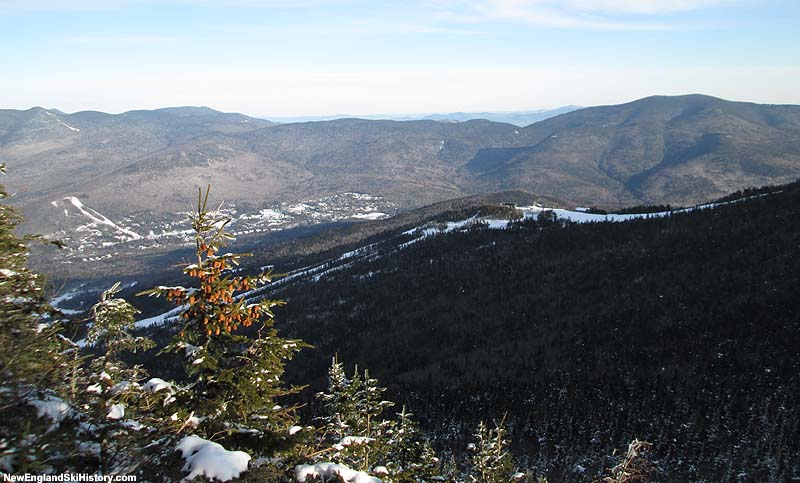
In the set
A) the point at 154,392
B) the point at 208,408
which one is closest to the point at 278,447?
the point at 208,408

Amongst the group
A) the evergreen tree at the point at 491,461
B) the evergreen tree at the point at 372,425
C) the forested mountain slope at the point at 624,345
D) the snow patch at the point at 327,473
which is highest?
A: the snow patch at the point at 327,473

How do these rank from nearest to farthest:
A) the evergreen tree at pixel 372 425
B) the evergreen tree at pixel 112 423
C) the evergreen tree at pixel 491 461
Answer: the evergreen tree at pixel 112 423 → the evergreen tree at pixel 372 425 → the evergreen tree at pixel 491 461

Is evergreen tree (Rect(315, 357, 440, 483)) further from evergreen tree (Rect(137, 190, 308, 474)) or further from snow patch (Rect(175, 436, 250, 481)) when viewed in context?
snow patch (Rect(175, 436, 250, 481))

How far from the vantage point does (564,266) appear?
Result: 630 feet

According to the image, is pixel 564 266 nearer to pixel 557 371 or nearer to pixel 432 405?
pixel 557 371

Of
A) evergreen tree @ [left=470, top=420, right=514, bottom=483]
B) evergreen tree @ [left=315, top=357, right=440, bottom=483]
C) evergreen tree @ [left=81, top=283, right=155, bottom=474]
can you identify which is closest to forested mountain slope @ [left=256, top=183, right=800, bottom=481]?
evergreen tree @ [left=315, top=357, right=440, bottom=483]

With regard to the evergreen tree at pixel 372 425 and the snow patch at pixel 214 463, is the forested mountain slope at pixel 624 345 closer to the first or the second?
the evergreen tree at pixel 372 425

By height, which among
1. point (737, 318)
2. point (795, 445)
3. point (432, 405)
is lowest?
point (432, 405)

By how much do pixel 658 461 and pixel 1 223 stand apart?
103m

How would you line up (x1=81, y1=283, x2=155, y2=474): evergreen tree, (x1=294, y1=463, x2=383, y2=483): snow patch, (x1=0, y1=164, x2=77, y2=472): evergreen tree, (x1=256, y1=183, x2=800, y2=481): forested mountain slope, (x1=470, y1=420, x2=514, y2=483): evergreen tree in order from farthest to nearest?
(x1=256, y1=183, x2=800, y2=481): forested mountain slope, (x1=470, y1=420, x2=514, y2=483): evergreen tree, (x1=294, y1=463, x2=383, y2=483): snow patch, (x1=81, y1=283, x2=155, y2=474): evergreen tree, (x1=0, y1=164, x2=77, y2=472): evergreen tree

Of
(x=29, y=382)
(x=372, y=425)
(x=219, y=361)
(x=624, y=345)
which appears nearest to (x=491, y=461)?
(x=372, y=425)

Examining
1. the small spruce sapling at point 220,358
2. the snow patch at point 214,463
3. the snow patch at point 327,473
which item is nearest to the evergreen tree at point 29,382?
the small spruce sapling at point 220,358

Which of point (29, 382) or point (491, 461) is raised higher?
point (29, 382)

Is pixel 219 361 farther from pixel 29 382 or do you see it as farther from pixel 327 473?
pixel 327 473
